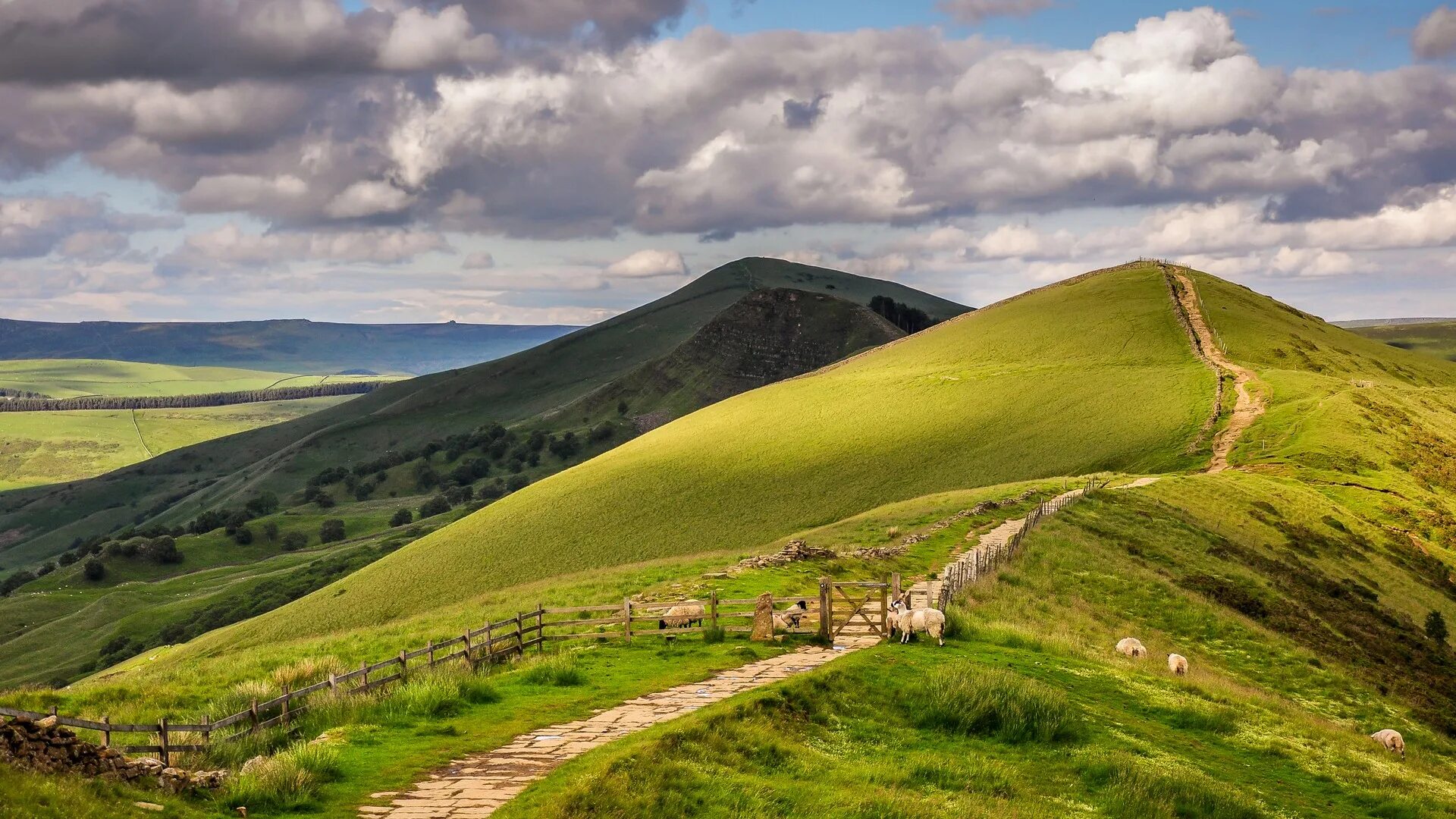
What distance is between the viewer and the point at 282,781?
1683 cm

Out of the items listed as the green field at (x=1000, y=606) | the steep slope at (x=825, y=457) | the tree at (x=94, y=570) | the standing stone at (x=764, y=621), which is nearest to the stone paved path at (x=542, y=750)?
the green field at (x=1000, y=606)

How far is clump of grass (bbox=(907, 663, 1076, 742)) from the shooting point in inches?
906

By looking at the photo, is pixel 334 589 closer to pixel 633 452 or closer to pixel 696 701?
pixel 633 452

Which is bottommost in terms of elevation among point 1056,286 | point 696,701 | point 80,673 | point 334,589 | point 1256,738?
point 80,673

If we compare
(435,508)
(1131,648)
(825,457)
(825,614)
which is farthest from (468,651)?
(435,508)

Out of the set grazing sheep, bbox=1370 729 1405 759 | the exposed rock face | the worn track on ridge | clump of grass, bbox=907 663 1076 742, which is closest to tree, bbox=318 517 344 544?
the worn track on ridge

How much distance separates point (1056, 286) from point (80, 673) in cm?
14005

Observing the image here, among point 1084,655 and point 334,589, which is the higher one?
point 1084,655

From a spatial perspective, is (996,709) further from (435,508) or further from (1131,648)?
(435,508)

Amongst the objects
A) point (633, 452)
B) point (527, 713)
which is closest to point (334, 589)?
point (633, 452)

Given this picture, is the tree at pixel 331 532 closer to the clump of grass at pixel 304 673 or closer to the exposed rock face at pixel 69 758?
the clump of grass at pixel 304 673

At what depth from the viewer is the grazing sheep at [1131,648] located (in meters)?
33.5

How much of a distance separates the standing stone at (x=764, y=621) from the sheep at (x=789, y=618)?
81 cm

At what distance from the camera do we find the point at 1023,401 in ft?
348
